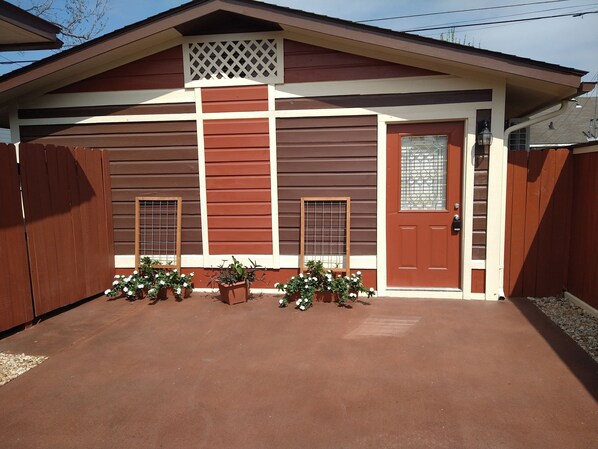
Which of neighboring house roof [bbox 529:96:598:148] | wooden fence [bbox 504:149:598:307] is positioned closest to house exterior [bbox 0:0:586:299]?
wooden fence [bbox 504:149:598:307]

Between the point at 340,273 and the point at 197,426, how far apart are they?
104 inches

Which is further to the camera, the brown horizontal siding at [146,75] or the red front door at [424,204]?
the brown horizontal siding at [146,75]

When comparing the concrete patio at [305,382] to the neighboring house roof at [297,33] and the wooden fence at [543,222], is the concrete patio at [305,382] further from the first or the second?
the neighboring house roof at [297,33]

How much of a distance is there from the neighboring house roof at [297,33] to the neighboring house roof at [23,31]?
88 centimetres

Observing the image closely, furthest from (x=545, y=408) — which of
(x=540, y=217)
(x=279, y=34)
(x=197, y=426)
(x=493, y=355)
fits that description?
(x=279, y=34)

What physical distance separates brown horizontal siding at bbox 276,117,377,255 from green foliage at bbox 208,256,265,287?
0.63 m

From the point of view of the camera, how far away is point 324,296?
4.52 metres

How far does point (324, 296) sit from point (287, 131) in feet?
6.37

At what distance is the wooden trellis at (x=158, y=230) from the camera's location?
4.90m

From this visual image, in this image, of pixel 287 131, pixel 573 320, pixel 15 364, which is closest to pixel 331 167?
pixel 287 131

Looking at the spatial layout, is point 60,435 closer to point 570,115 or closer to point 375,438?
point 375,438

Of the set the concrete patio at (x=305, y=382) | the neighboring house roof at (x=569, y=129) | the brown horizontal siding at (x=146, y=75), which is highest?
the neighboring house roof at (x=569, y=129)

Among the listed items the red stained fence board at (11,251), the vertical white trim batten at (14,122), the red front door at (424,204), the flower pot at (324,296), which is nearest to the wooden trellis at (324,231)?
the flower pot at (324,296)

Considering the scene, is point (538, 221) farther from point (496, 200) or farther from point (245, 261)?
point (245, 261)
